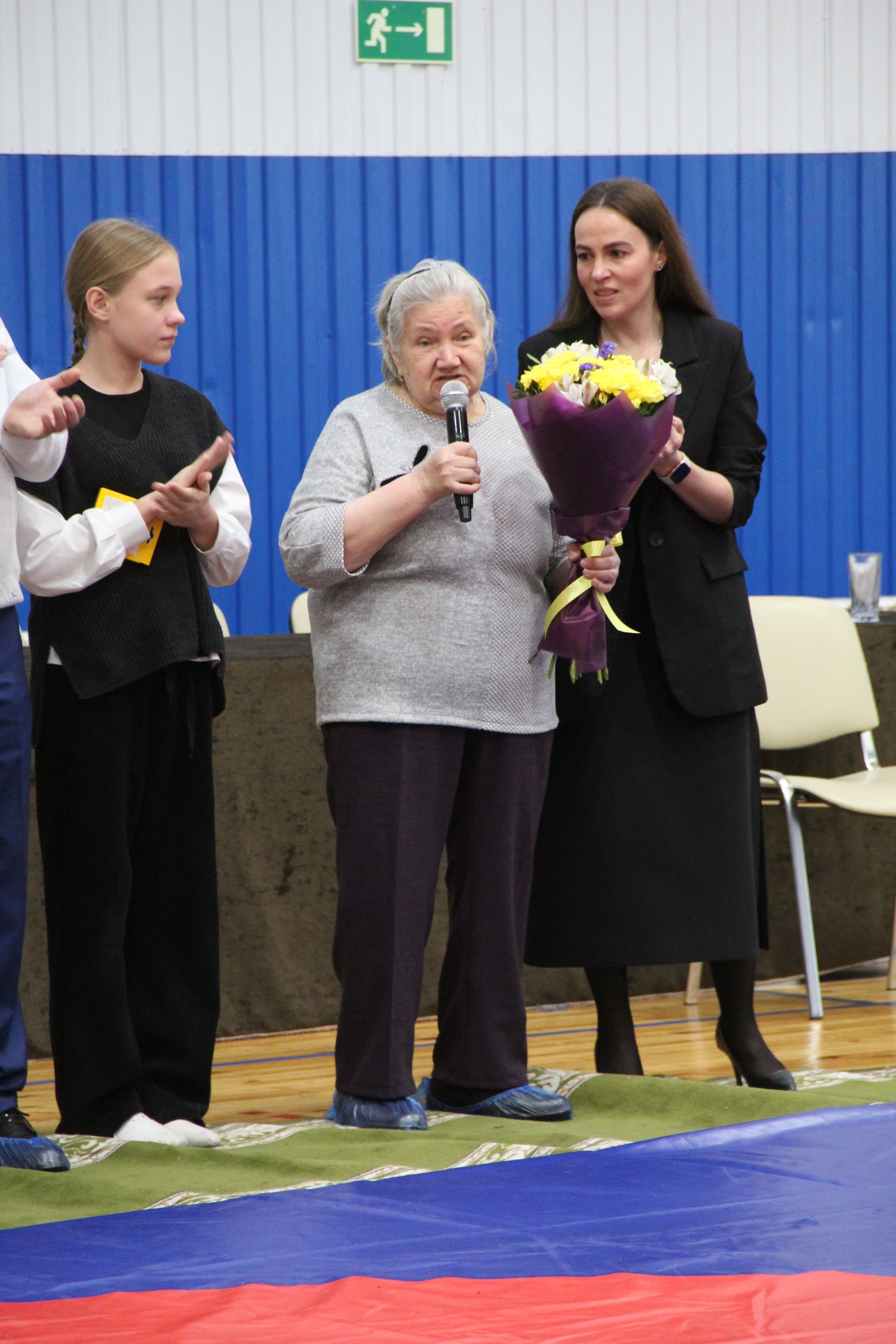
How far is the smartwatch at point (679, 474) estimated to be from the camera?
268 centimetres

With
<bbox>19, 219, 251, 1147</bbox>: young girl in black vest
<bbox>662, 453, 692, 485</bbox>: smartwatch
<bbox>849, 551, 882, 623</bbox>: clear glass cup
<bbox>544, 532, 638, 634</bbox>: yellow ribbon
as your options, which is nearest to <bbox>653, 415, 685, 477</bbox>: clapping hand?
<bbox>662, 453, 692, 485</bbox>: smartwatch

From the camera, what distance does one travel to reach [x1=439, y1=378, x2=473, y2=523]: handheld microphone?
2.43 m

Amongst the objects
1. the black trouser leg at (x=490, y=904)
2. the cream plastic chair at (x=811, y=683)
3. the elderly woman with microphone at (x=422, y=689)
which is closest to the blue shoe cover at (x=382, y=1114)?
the elderly woman with microphone at (x=422, y=689)

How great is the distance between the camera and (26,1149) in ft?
7.72

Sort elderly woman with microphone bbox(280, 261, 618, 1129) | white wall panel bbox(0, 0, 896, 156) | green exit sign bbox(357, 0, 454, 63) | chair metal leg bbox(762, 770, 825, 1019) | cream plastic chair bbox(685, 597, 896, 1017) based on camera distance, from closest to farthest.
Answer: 1. elderly woman with microphone bbox(280, 261, 618, 1129)
2. chair metal leg bbox(762, 770, 825, 1019)
3. cream plastic chair bbox(685, 597, 896, 1017)
4. white wall panel bbox(0, 0, 896, 156)
5. green exit sign bbox(357, 0, 454, 63)

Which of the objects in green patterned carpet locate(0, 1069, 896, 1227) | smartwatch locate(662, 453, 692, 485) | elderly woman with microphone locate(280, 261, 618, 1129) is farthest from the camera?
smartwatch locate(662, 453, 692, 485)

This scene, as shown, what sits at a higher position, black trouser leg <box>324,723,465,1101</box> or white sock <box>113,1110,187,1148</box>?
black trouser leg <box>324,723,465,1101</box>

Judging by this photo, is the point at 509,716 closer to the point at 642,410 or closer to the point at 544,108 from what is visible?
the point at 642,410

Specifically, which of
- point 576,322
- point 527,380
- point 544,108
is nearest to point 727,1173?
point 527,380

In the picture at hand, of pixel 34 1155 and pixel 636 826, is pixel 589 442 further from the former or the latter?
pixel 34 1155

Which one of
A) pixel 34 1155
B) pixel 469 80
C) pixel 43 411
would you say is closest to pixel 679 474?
pixel 43 411

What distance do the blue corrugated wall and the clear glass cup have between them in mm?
1959

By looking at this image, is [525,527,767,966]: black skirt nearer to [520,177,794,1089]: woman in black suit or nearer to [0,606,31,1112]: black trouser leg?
[520,177,794,1089]: woman in black suit

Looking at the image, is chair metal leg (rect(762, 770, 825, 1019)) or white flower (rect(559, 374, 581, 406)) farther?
chair metal leg (rect(762, 770, 825, 1019))
